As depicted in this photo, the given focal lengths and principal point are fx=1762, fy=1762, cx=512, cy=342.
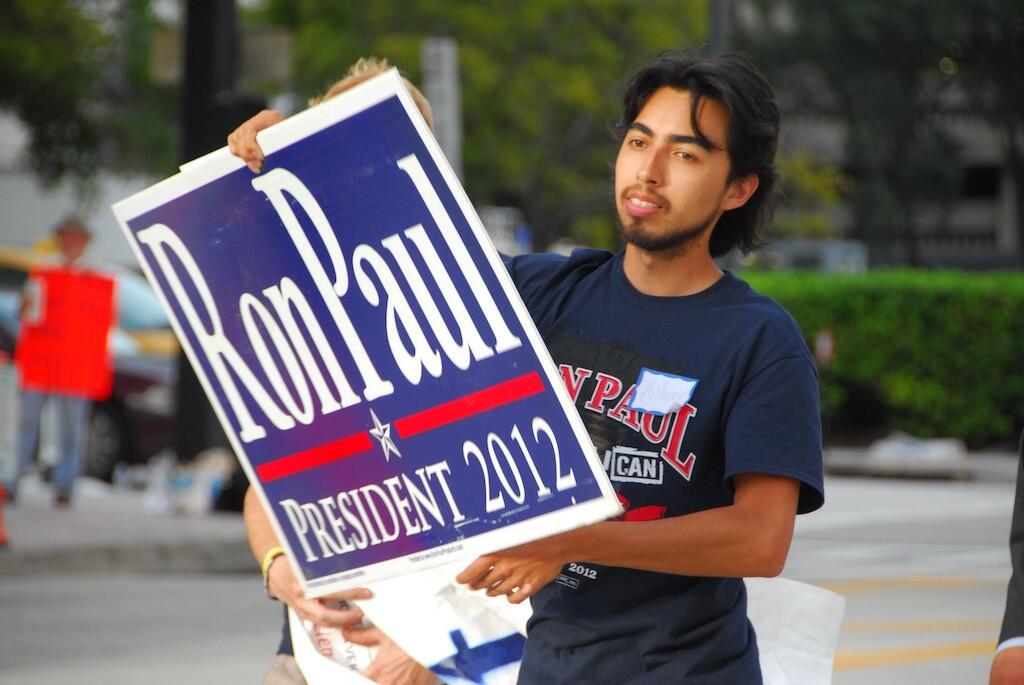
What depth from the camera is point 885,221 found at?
4509 cm

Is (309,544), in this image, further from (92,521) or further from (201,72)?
(201,72)

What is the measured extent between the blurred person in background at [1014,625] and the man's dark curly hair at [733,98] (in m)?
0.58

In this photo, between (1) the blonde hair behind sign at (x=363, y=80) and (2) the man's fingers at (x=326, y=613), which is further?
(1) the blonde hair behind sign at (x=363, y=80)

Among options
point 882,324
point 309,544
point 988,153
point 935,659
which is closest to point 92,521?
point 935,659

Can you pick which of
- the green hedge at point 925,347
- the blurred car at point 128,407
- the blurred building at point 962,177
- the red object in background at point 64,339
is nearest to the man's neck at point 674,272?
the red object in background at point 64,339

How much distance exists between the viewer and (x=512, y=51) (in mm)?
29016

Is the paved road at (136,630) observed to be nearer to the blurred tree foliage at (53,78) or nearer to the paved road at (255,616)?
the paved road at (255,616)

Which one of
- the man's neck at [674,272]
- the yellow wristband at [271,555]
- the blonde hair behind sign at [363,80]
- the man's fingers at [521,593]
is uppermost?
the blonde hair behind sign at [363,80]

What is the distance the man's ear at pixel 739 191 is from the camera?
264 cm

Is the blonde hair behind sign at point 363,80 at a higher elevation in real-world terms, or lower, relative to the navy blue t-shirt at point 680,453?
higher

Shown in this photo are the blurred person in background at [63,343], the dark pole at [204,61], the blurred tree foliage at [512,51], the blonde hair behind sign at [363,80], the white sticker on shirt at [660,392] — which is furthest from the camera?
the blurred tree foliage at [512,51]

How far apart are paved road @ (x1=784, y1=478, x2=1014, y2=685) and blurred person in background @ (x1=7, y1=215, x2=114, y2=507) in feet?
17.3

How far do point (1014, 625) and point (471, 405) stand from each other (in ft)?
2.66

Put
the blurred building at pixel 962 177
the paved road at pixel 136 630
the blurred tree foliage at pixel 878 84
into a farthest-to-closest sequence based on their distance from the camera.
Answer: the blurred building at pixel 962 177 < the blurred tree foliage at pixel 878 84 < the paved road at pixel 136 630
